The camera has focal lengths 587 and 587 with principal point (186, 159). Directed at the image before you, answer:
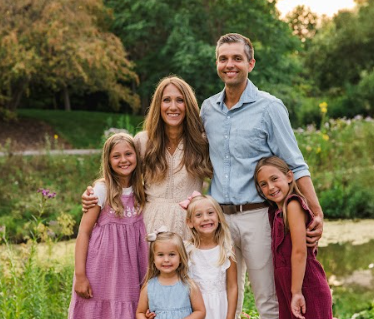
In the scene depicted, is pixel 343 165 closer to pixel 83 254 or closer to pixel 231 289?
pixel 231 289

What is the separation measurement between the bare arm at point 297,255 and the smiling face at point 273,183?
0.10 metres

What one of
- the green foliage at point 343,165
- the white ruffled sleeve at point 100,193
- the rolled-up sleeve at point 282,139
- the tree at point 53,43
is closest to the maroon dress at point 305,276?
the rolled-up sleeve at point 282,139

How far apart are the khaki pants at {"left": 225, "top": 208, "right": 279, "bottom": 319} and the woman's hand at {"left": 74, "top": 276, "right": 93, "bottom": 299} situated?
2.87 feet

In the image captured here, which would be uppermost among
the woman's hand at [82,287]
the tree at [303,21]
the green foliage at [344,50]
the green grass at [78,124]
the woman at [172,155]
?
the tree at [303,21]

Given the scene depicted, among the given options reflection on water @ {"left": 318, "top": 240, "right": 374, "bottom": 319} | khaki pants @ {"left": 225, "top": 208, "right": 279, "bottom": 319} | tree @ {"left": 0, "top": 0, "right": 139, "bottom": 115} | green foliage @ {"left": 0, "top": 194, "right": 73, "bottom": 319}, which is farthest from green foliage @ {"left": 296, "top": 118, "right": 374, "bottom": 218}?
khaki pants @ {"left": 225, "top": 208, "right": 279, "bottom": 319}

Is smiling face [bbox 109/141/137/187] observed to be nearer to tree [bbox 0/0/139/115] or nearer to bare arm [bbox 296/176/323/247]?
bare arm [bbox 296/176/323/247]

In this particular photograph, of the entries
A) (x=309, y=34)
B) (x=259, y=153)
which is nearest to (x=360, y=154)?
(x=259, y=153)

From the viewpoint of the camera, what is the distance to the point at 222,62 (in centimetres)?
327

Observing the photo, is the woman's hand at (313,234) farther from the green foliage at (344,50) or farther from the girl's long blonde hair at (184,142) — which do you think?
the green foliage at (344,50)

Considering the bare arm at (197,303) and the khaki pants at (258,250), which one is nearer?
the bare arm at (197,303)

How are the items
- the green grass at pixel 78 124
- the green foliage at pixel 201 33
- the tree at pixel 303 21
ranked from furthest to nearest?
the tree at pixel 303 21, the green foliage at pixel 201 33, the green grass at pixel 78 124

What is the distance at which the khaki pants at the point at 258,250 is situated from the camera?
3.21m

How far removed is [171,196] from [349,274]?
392 centimetres

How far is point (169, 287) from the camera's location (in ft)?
10.1
